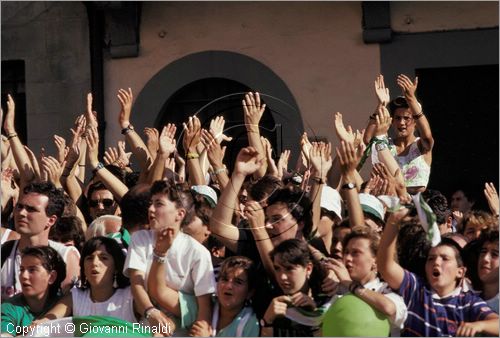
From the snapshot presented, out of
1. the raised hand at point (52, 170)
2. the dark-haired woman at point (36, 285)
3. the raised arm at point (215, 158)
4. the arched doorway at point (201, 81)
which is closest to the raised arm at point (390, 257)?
the raised arm at point (215, 158)

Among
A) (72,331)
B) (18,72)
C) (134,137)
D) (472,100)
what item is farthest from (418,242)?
(18,72)

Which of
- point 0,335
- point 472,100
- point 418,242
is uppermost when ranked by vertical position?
point 472,100

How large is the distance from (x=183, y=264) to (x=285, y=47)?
5014 millimetres

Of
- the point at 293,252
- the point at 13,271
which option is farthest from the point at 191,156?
the point at 293,252

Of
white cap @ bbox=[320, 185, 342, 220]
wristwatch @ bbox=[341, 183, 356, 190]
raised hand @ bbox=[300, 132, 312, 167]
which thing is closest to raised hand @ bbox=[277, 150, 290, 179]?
raised hand @ bbox=[300, 132, 312, 167]

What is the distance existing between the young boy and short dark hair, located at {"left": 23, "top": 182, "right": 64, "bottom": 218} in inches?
79.5

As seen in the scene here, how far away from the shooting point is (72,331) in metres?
6.14

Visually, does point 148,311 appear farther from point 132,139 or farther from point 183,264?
point 132,139

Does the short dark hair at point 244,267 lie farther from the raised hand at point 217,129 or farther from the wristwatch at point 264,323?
the raised hand at point 217,129

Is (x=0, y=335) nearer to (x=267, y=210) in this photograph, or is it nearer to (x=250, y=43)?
(x=267, y=210)

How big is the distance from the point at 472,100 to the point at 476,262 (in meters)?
4.67

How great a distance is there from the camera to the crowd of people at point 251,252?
5.95 m

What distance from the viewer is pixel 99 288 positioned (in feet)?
20.9

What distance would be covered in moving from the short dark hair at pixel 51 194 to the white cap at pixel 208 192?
0.75 meters
